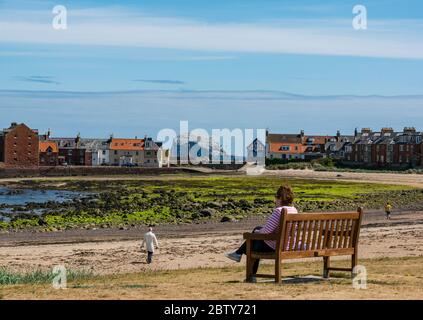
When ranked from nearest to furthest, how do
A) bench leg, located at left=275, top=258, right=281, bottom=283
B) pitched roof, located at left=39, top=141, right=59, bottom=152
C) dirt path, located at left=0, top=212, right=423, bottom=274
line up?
bench leg, located at left=275, top=258, right=281, bottom=283 → dirt path, located at left=0, top=212, right=423, bottom=274 → pitched roof, located at left=39, top=141, right=59, bottom=152

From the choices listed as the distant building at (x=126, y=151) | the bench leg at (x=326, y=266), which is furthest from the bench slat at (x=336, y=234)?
the distant building at (x=126, y=151)

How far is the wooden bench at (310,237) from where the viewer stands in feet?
44.2

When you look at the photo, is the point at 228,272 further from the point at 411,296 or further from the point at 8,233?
the point at 8,233

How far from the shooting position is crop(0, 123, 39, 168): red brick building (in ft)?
420

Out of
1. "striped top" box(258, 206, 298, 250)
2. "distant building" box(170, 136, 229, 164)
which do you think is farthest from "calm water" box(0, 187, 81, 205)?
"distant building" box(170, 136, 229, 164)

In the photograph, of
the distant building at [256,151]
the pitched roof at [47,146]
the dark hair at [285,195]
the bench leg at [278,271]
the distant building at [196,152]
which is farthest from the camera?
the distant building at [256,151]

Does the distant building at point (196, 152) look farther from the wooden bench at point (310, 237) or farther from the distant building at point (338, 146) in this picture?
the wooden bench at point (310, 237)

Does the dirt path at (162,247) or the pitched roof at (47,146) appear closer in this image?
the dirt path at (162,247)

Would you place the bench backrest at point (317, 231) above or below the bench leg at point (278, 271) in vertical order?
above

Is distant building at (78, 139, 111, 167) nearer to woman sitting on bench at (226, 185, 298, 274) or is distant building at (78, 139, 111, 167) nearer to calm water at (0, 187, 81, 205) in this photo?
calm water at (0, 187, 81, 205)

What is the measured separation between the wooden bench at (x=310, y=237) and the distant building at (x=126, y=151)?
133163mm

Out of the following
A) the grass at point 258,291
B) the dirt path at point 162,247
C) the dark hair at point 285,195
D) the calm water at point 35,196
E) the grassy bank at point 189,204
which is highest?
the dark hair at point 285,195

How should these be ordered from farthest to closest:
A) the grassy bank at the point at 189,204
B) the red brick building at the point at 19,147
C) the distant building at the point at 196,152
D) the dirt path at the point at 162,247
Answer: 1. the distant building at the point at 196,152
2. the red brick building at the point at 19,147
3. the grassy bank at the point at 189,204
4. the dirt path at the point at 162,247

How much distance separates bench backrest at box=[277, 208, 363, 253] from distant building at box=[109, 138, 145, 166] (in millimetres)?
133129
